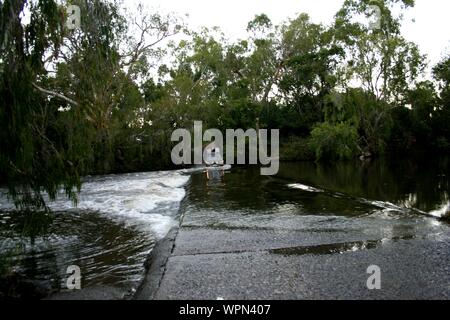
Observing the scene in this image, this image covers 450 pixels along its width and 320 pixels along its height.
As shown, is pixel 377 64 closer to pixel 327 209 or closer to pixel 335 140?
pixel 335 140

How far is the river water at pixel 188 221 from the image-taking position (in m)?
6.73

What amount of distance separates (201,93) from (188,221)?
29.0 meters

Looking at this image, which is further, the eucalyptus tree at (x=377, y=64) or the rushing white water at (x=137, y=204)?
the eucalyptus tree at (x=377, y=64)

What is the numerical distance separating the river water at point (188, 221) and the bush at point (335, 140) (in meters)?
18.7

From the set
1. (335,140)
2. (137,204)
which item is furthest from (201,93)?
(137,204)

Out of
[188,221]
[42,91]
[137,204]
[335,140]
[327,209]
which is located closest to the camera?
[42,91]

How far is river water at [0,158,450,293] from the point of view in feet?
22.1

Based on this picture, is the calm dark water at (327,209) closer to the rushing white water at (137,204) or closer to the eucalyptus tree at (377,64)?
the rushing white water at (137,204)

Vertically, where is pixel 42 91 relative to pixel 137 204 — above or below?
above

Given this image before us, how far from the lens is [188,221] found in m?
9.45

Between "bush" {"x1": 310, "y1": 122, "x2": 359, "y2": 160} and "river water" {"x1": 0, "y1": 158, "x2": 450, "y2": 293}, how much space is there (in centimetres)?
1868

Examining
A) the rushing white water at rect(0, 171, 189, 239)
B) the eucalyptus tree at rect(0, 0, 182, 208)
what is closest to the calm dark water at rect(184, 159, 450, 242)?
the rushing white water at rect(0, 171, 189, 239)

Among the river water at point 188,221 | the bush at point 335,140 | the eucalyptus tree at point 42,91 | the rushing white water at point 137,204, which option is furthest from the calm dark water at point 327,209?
the bush at point 335,140

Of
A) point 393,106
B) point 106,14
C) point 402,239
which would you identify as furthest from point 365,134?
point 106,14
